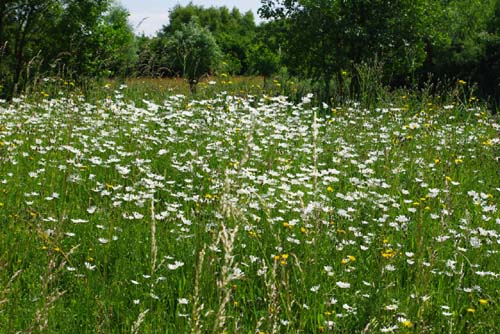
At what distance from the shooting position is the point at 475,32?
1303 centimetres

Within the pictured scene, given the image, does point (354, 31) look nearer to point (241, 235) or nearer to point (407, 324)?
point (241, 235)

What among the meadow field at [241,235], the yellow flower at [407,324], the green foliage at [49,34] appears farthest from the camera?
the green foliage at [49,34]

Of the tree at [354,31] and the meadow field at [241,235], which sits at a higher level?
the tree at [354,31]

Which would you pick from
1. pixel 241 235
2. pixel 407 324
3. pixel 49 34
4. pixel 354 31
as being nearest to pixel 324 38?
pixel 354 31

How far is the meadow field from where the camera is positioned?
2.52m

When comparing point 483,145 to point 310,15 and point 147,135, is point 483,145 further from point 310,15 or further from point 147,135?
point 310,15

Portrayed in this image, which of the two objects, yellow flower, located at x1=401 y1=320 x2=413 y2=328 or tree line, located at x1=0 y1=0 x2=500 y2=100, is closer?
yellow flower, located at x1=401 y1=320 x2=413 y2=328

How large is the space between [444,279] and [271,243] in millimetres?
955

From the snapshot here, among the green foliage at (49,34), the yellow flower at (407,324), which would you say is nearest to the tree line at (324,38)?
the green foliage at (49,34)

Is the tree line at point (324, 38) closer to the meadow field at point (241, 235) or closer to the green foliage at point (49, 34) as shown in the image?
the green foliage at point (49, 34)

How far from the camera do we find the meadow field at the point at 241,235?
252cm

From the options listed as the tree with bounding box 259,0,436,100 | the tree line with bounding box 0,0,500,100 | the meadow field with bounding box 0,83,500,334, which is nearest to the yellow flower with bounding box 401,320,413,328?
the meadow field with bounding box 0,83,500,334

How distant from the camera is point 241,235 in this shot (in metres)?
3.35

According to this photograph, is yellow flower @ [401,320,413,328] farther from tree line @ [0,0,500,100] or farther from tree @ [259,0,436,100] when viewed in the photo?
tree @ [259,0,436,100]
